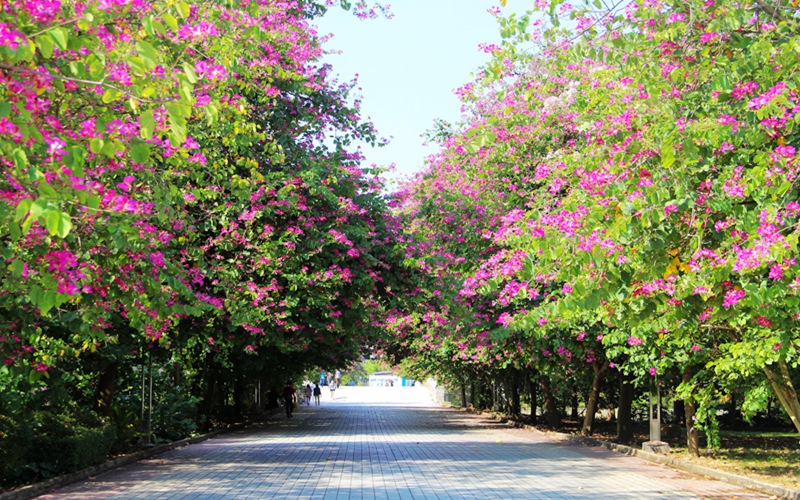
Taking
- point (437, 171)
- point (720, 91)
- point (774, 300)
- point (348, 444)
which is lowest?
point (348, 444)

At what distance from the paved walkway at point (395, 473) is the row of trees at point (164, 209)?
1.60 m

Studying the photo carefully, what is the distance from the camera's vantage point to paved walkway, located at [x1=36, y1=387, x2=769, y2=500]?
12.2 meters

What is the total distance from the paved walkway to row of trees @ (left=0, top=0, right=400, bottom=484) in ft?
5.25

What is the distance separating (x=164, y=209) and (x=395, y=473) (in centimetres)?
792

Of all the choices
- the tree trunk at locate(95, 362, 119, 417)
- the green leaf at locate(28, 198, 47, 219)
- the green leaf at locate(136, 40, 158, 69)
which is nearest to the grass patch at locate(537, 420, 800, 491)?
the green leaf at locate(136, 40, 158, 69)

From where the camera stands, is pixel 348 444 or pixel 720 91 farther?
pixel 348 444

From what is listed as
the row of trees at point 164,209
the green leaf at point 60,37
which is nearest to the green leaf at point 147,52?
the row of trees at point 164,209

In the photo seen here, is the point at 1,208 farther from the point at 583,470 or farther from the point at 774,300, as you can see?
the point at 583,470

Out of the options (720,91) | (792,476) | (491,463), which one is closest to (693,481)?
(792,476)

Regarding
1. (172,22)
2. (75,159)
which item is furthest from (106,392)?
(172,22)

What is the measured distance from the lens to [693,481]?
14117 mm

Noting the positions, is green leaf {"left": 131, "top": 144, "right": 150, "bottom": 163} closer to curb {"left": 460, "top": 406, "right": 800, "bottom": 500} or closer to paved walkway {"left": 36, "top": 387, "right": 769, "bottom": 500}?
paved walkway {"left": 36, "top": 387, "right": 769, "bottom": 500}

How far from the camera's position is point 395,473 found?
1482 centimetres

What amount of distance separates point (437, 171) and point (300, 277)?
27.0ft
